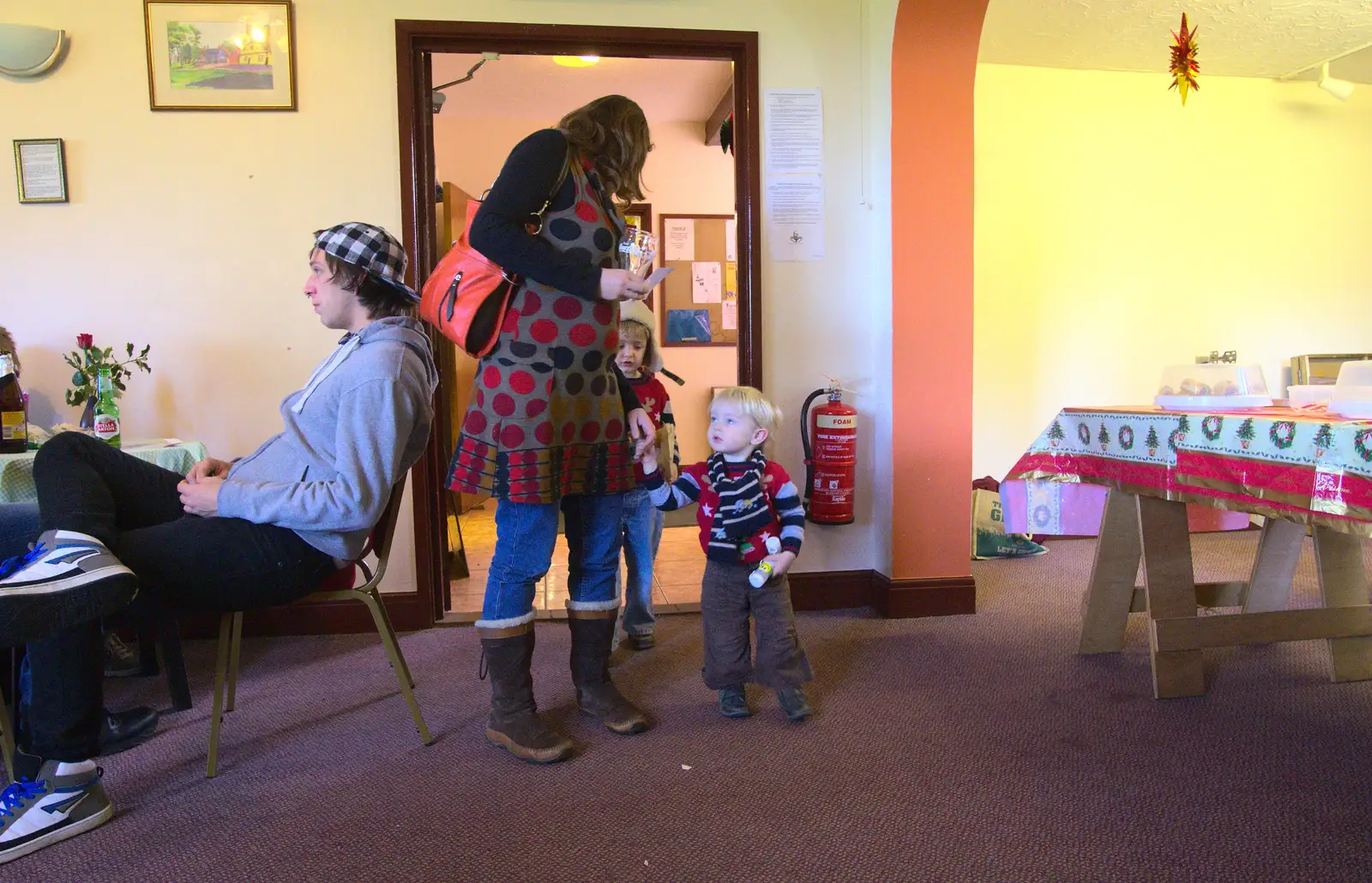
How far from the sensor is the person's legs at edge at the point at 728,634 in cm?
202

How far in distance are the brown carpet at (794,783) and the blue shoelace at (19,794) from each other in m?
0.10

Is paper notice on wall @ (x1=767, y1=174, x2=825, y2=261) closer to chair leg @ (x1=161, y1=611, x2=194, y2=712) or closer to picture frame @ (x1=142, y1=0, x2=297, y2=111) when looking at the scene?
picture frame @ (x1=142, y1=0, x2=297, y2=111)

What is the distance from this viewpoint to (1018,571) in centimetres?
356

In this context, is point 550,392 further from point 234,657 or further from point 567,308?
point 234,657

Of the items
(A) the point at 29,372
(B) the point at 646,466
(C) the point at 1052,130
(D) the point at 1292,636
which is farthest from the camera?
(C) the point at 1052,130

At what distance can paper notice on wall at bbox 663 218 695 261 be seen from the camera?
614 centimetres

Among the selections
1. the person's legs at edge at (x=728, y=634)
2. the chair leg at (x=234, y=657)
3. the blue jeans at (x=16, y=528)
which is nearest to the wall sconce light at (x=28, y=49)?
the blue jeans at (x=16, y=528)

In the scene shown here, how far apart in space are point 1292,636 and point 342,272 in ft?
7.86

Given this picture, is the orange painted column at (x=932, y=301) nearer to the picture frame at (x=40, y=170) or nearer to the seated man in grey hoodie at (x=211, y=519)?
the seated man in grey hoodie at (x=211, y=519)

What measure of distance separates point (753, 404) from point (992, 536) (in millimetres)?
2400

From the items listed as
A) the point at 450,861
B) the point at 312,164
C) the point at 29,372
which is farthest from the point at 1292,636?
the point at 29,372

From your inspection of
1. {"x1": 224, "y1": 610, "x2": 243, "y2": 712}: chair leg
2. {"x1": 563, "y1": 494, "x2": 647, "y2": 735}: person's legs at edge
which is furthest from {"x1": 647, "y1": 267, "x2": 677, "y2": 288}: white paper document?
{"x1": 224, "y1": 610, "x2": 243, "y2": 712}: chair leg

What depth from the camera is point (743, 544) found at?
78.5 inches

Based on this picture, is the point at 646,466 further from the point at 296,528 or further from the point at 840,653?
the point at 840,653
